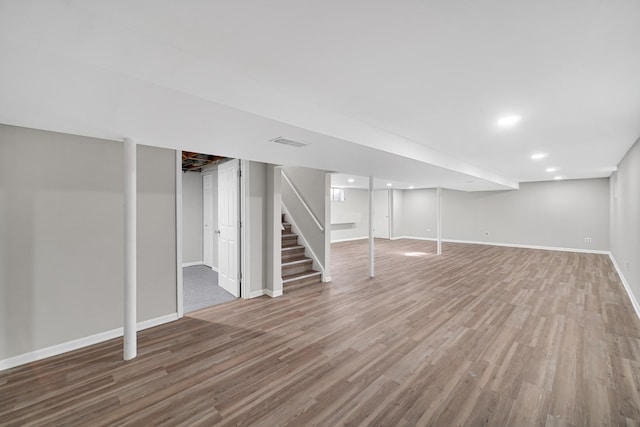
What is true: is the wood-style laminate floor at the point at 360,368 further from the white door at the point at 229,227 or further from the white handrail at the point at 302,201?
the white handrail at the point at 302,201

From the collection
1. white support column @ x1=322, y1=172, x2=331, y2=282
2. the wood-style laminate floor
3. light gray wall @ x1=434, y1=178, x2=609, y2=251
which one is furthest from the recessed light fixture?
light gray wall @ x1=434, y1=178, x2=609, y2=251

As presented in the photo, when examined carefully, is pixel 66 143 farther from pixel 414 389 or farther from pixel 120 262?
pixel 414 389

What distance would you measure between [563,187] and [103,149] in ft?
40.3

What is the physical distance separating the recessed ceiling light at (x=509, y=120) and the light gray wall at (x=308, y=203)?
10.00 feet

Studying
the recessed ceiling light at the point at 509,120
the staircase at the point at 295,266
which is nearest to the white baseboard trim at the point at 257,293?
the staircase at the point at 295,266

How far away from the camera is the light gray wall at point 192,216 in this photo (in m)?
6.84

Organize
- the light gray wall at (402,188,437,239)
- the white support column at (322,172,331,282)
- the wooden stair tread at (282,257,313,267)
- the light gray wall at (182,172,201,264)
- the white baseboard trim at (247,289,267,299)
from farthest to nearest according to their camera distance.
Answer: the light gray wall at (402,188,437,239) → the light gray wall at (182,172,201,264) → the white support column at (322,172,331,282) → the wooden stair tread at (282,257,313,267) → the white baseboard trim at (247,289,267,299)

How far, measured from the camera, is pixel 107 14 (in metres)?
1.38

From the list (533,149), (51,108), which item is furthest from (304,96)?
(533,149)

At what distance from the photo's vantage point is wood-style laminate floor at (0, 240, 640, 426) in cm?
190

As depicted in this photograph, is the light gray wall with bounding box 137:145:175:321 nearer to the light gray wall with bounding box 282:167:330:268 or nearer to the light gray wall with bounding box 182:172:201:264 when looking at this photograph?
the light gray wall with bounding box 282:167:330:268

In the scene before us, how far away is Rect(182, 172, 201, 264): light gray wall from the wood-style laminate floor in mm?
3326

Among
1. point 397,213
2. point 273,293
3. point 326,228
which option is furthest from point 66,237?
point 397,213

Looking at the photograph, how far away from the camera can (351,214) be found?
36.9 feet
